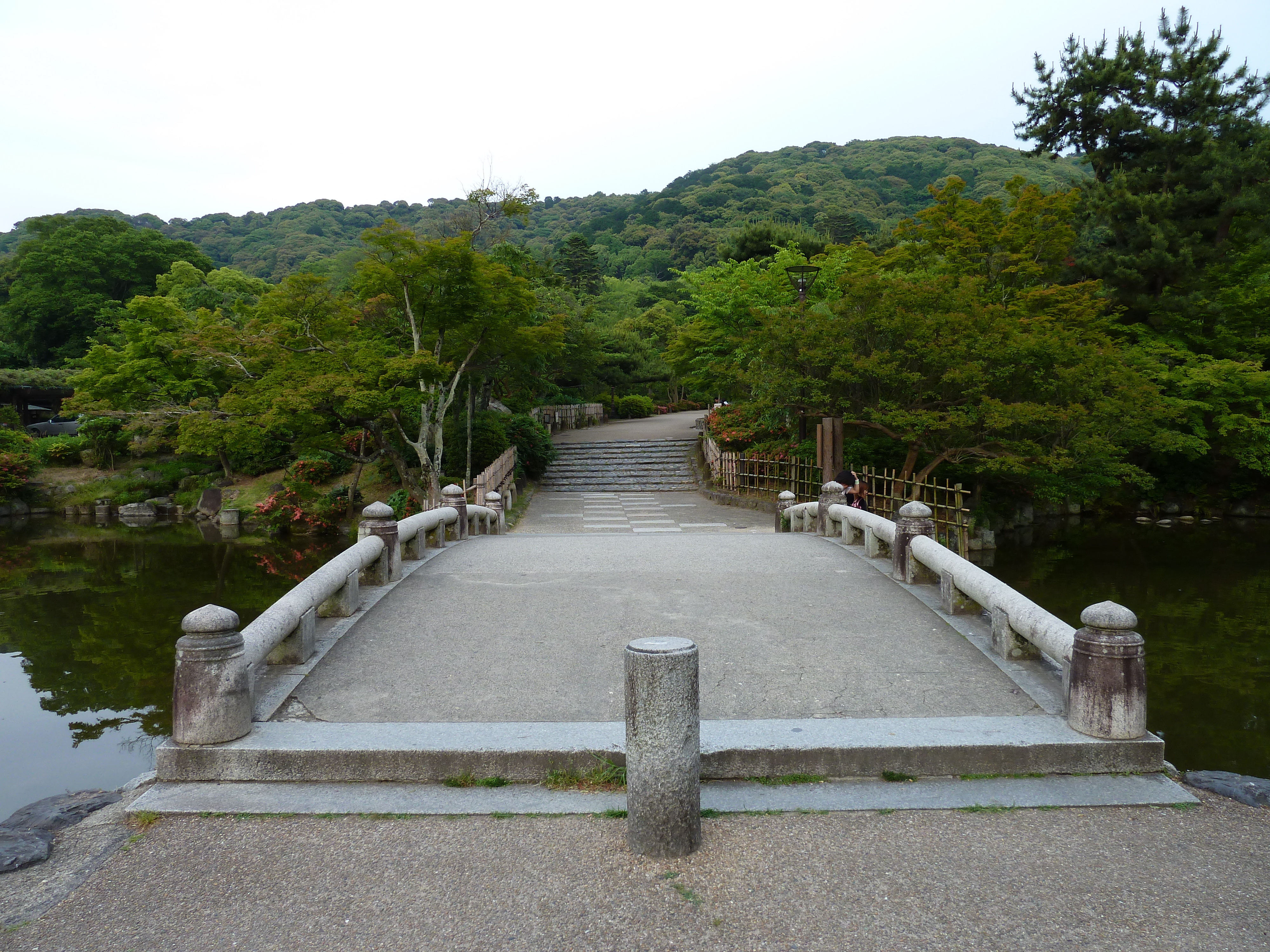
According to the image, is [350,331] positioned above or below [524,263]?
below

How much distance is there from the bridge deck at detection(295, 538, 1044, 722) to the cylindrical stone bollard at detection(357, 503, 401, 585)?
0.77ft

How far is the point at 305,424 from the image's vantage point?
1772cm

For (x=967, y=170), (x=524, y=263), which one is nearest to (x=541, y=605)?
(x=524, y=263)

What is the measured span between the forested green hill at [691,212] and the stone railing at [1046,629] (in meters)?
47.7

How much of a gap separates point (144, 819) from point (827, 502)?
847 centimetres

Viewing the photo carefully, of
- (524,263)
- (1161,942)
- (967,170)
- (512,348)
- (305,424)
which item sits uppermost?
(967,170)

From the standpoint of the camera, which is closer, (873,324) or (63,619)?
(63,619)

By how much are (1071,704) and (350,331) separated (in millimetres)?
17845

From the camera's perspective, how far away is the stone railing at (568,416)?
108 ft

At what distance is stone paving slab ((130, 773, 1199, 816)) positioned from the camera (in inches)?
147

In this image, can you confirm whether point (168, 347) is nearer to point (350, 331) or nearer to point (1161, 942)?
point (350, 331)

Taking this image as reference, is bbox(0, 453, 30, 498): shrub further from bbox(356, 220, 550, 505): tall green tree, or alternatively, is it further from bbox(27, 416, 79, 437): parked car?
bbox(356, 220, 550, 505): tall green tree

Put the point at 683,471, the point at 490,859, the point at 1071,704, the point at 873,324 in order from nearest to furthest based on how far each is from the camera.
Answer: the point at 490,859 → the point at 1071,704 → the point at 873,324 → the point at 683,471

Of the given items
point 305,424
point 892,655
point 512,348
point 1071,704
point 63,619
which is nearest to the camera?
point 1071,704
